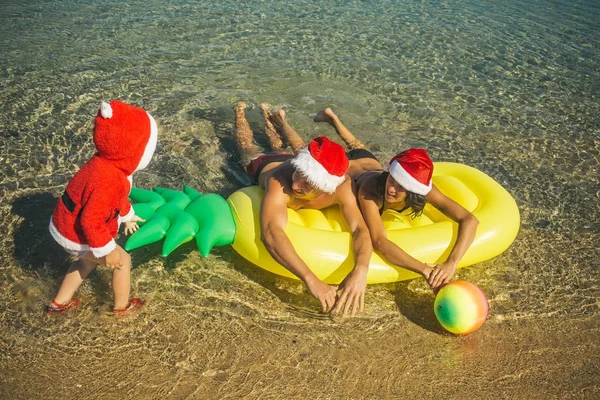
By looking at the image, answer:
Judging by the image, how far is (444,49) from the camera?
7.81 m

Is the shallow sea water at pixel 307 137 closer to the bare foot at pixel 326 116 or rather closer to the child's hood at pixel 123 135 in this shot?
the bare foot at pixel 326 116

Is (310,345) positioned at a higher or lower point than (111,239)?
lower

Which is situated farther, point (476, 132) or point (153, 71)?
point (153, 71)

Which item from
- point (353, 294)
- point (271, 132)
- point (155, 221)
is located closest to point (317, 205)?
point (353, 294)

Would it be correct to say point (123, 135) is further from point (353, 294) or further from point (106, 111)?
point (353, 294)

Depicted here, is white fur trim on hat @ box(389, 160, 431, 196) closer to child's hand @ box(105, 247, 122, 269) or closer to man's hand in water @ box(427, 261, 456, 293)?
man's hand in water @ box(427, 261, 456, 293)

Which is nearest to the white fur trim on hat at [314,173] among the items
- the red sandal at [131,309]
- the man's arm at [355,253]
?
the man's arm at [355,253]

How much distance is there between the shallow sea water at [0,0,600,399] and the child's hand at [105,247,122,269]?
530 millimetres

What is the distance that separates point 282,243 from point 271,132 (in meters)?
2.22

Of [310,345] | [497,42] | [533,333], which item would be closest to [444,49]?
[497,42]

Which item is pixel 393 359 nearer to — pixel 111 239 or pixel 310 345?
pixel 310 345

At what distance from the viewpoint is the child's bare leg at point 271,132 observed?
537 cm

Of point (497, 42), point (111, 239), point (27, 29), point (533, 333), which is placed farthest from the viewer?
point (497, 42)

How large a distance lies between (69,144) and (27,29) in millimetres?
3130
